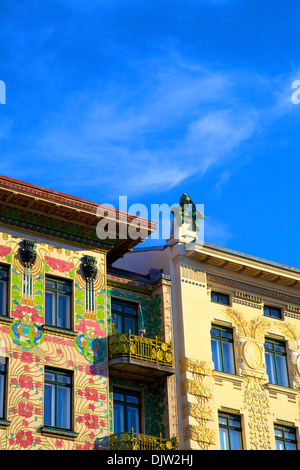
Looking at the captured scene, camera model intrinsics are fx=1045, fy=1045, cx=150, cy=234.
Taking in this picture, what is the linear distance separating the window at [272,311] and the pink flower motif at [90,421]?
948 centimetres

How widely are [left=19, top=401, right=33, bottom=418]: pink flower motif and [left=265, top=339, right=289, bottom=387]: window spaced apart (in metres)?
10.3

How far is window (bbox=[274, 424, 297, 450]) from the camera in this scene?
123ft

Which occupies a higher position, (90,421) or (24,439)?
(90,421)

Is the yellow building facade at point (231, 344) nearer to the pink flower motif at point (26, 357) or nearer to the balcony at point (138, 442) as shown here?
the balcony at point (138, 442)

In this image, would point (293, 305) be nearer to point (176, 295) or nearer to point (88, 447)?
point (176, 295)

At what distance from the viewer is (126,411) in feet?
115

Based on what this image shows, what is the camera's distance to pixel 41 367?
33219 mm

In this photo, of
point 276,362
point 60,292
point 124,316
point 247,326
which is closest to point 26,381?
point 60,292

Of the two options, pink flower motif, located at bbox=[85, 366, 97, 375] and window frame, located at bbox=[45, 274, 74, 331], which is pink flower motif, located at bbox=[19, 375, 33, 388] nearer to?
pink flower motif, located at bbox=[85, 366, 97, 375]

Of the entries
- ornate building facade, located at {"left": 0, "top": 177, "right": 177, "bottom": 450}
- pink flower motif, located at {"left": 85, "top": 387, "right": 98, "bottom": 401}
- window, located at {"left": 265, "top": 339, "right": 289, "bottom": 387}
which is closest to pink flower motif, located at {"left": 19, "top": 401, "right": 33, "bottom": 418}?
ornate building facade, located at {"left": 0, "top": 177, "right": 177, "bottom": 450}

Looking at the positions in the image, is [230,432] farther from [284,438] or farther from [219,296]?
[219,296]

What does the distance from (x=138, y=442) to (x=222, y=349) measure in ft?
19.8
